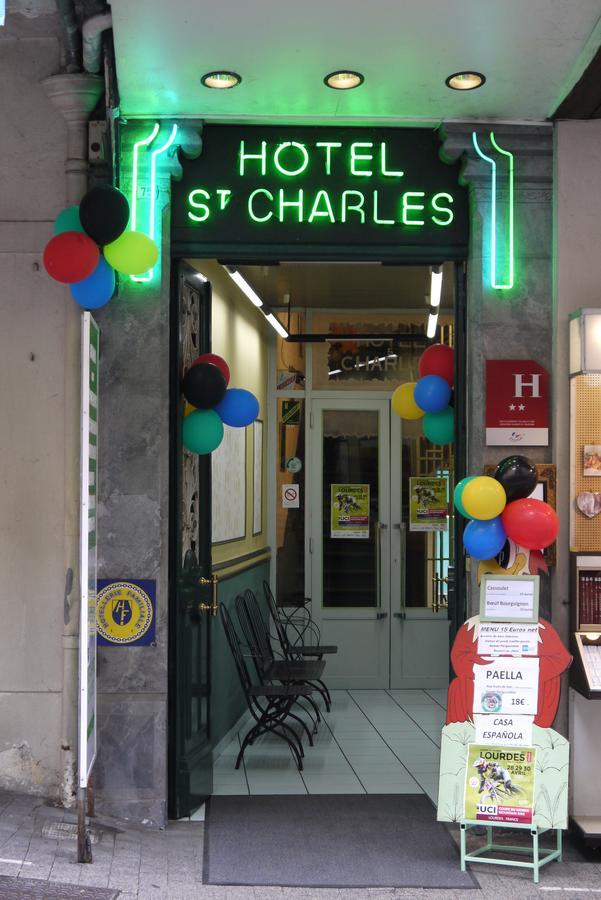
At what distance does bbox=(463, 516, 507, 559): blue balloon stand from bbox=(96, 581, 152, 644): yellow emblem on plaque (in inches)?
61.4

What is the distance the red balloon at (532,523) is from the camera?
447 centimetres

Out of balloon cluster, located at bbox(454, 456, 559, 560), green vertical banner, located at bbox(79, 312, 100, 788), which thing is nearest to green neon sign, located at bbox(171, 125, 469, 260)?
green vertical banner, located at bbox(79, 312, 100, 788)

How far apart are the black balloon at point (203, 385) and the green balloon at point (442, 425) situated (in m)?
1.16

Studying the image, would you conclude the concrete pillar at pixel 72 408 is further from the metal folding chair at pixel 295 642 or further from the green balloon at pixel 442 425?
the metal folding chair at pixel 295 642

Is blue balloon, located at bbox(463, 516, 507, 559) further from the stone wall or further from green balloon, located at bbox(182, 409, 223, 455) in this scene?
green balloon, located at bbox(182, 409, 223, 455)

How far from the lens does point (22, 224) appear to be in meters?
4.91

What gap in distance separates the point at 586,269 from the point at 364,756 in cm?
329

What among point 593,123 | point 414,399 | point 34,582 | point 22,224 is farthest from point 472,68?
point 34,582

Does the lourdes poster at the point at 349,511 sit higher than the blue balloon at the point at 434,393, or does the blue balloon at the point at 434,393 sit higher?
the blue balloon at the point at 434,393

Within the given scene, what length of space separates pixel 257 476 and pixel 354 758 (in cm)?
274

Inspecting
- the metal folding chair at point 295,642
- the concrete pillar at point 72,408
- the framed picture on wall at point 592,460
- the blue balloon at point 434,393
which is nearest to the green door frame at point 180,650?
the concrete pillar at point 72,408

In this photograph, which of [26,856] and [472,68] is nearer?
[26,856]

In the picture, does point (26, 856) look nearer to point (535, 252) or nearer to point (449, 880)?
point (449, 880)

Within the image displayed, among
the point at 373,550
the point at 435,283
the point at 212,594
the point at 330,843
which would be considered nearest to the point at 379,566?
the point at 373,550
